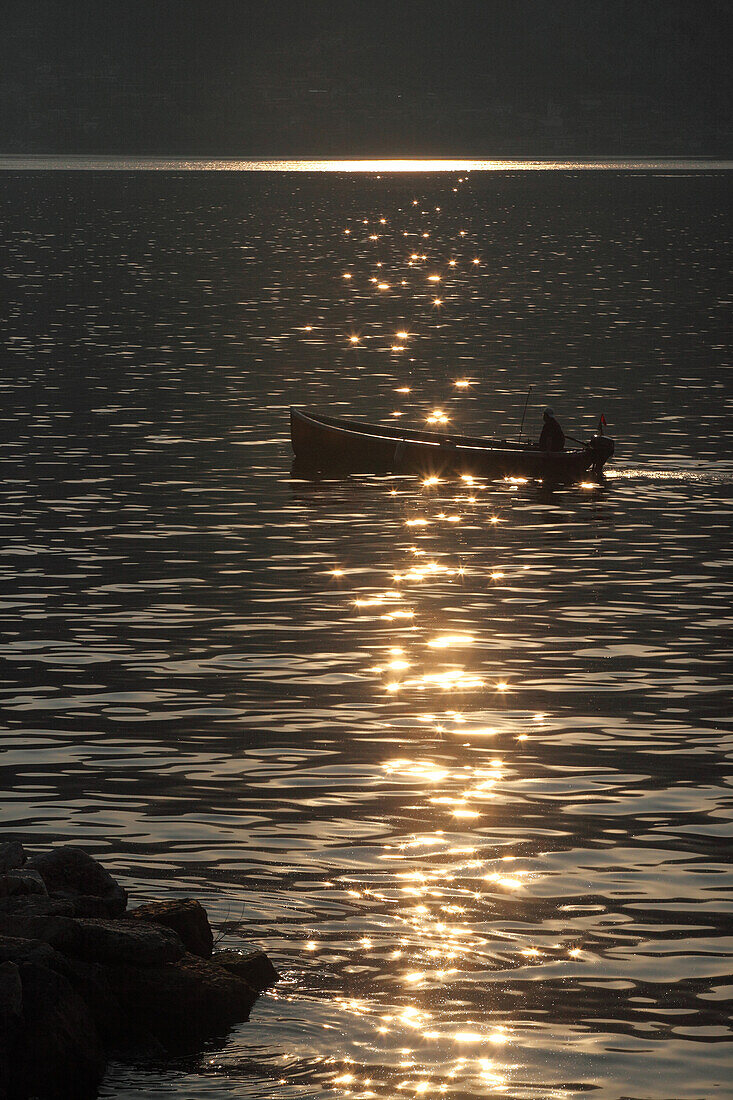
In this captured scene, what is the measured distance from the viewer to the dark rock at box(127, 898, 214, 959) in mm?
18875

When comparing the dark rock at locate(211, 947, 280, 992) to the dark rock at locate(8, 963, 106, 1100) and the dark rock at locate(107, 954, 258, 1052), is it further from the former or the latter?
the dark rock at locate(8, 963, 106, 1100)

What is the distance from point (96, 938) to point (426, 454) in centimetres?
3344

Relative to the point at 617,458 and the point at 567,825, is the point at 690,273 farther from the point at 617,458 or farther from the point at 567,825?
the point at 567,825

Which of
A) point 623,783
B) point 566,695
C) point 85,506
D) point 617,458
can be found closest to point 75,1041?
point 623,783

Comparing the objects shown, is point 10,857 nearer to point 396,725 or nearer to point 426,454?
point 396,725

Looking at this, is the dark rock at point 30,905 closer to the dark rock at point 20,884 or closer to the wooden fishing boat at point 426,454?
the dark rock at point 20,884

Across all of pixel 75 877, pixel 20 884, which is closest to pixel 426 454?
pixel 75 877

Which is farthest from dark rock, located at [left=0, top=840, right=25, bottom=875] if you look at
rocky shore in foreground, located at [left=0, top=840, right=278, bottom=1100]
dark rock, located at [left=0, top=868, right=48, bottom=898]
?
dark rock, located at [left=0, top=868, right=48, bottom=898]

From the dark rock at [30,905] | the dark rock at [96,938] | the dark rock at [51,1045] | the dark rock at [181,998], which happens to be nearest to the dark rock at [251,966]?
the dark rock at [181,998]

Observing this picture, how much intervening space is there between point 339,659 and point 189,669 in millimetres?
2314

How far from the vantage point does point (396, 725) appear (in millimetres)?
27781

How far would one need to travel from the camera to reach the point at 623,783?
2511cm

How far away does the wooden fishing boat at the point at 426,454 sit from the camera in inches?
1966

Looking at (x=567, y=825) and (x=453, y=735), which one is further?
(x=453, y=735)
